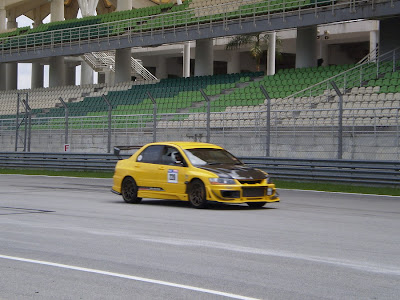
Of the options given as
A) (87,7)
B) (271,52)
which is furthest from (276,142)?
(87,7)

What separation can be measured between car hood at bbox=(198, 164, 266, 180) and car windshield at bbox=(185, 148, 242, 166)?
1.13 feet

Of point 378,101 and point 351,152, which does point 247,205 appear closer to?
point 351,152

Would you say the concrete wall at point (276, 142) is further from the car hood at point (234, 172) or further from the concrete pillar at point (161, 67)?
the concrete pillar at point (161, 67)

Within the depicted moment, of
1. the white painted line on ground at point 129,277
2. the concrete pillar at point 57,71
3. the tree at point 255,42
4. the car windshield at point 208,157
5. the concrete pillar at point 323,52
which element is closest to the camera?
the white painted line on ground at point 129,277

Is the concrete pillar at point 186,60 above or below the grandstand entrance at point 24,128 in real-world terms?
above

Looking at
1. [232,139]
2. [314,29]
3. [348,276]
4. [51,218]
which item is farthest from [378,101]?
[348,276]

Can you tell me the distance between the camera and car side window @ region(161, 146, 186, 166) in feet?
50.0

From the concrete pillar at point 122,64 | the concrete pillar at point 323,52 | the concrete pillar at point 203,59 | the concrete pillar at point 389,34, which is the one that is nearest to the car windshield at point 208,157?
the concrete pillar at point 389,34

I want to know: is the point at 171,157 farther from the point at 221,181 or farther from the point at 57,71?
the point at 57,71

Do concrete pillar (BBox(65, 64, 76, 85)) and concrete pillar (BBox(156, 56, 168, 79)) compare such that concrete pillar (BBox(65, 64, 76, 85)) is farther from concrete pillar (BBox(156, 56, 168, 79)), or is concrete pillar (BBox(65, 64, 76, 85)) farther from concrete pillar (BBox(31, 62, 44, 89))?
concrete pillar (BBox(31, 62, 44, 89))

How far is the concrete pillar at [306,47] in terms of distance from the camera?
37281 mm

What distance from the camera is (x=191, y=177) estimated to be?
48.0 ft

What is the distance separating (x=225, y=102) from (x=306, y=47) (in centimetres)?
603

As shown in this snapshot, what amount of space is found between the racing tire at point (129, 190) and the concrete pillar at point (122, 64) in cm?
3286
